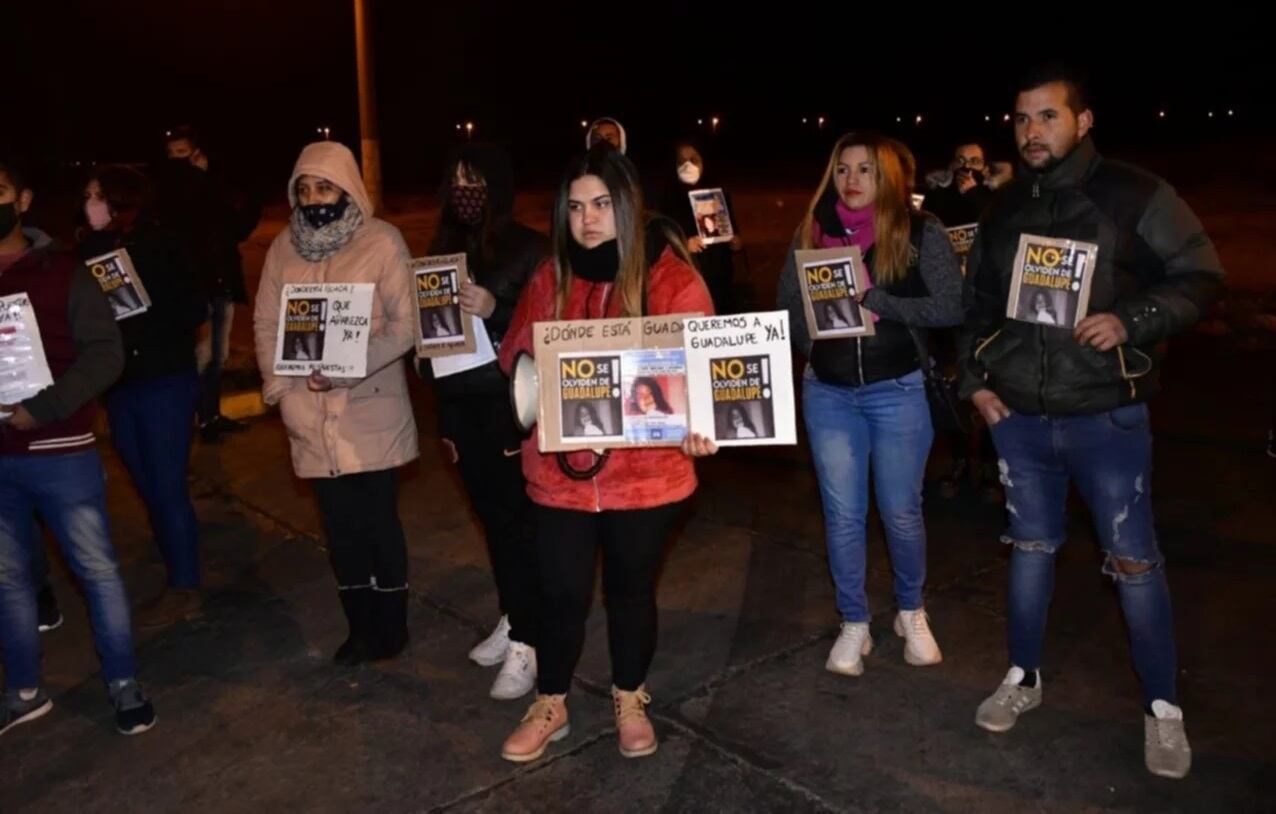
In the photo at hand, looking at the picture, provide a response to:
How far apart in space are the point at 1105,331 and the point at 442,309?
241 centimetres

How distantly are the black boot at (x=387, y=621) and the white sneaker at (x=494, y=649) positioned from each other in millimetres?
342

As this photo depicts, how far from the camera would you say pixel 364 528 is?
5.18m

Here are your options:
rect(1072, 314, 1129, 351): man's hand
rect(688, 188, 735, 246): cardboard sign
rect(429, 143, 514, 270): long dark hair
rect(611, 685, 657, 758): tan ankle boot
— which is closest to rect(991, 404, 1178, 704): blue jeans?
rect(1072, 314, 1129, 351): man's hand

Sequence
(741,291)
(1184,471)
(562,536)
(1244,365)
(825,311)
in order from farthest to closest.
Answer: (741,291)
(1244,365)
(1184,471)
(825,311)
(562,536)

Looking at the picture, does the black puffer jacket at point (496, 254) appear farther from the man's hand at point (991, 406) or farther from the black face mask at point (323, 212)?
the man's hand at point (991, 406)

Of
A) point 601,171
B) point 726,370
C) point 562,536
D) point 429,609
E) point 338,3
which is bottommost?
point 429,609

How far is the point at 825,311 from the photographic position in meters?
4.75

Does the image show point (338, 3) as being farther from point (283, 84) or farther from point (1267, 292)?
point (1267, 292)

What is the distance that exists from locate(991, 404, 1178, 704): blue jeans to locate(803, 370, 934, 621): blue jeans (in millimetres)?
528

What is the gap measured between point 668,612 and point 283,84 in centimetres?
5684

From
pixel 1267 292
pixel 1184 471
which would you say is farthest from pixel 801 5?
pixel 1184 471

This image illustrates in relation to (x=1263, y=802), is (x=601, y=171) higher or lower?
higher

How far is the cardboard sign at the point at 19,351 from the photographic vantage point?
14.6 ft

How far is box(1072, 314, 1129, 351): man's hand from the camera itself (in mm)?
3822
